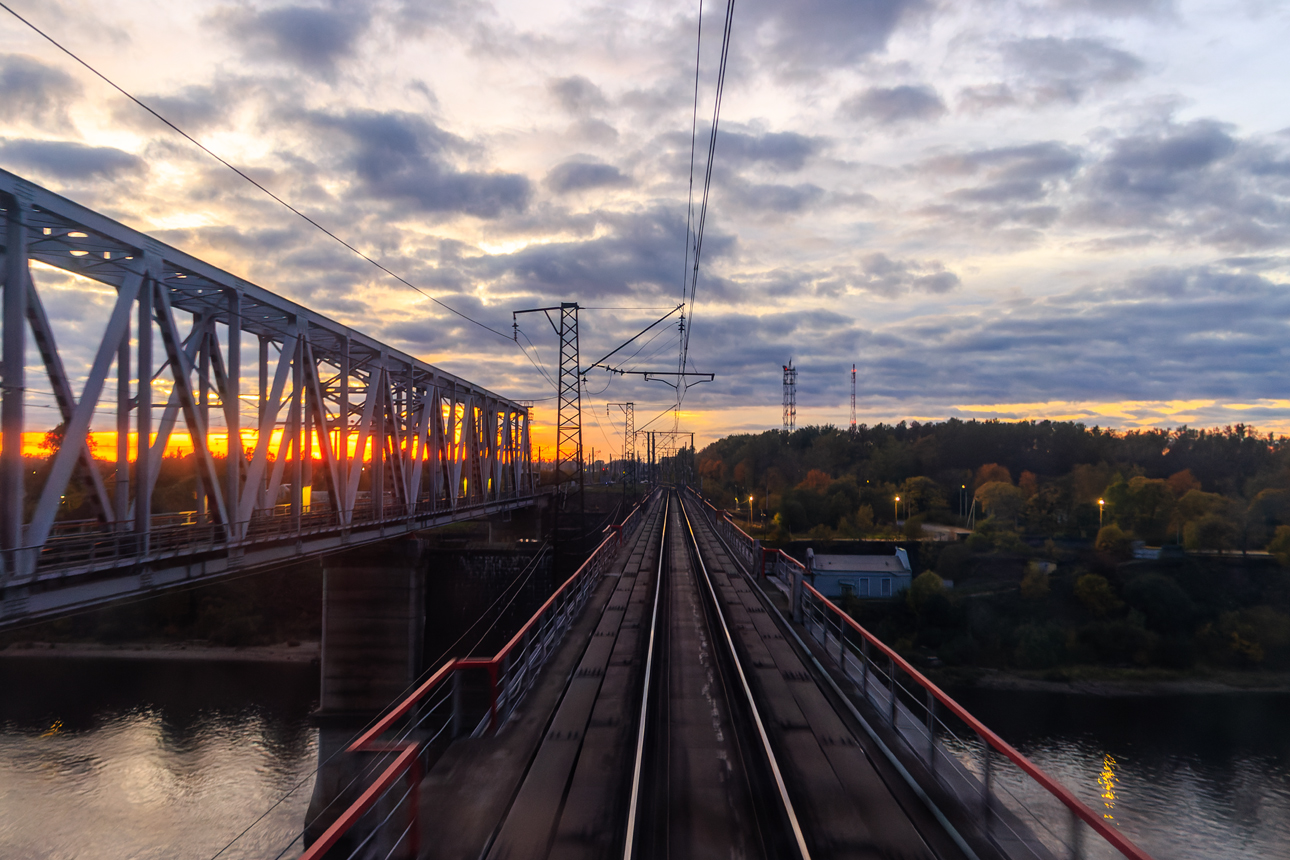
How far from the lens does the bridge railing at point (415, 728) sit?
15.1 ft

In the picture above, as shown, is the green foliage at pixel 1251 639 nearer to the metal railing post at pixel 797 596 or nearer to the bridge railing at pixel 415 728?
the metal railing post at pixel 797 596

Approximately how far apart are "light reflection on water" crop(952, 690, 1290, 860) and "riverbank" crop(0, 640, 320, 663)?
6027cm

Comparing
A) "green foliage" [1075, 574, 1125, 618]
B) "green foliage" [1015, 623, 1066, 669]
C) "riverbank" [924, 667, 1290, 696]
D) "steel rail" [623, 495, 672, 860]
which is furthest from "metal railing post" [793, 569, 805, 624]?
"green foliage" [1075, 574, 1125, 618]

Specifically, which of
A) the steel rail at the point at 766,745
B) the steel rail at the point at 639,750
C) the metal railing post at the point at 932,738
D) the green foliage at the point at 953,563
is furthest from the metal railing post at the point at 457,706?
the green foliage at the point at 953,563

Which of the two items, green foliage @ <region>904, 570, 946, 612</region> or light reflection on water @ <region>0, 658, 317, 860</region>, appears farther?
green foliage @ <region>904, 570, 946, 612</region>

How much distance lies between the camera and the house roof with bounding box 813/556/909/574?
66250 mm

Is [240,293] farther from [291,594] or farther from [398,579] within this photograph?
[291,594]

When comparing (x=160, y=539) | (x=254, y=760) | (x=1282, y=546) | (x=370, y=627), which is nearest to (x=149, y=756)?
(x=254, y=760)

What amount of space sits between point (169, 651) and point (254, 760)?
1168 inches

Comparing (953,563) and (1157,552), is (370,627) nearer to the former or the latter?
(953,563)

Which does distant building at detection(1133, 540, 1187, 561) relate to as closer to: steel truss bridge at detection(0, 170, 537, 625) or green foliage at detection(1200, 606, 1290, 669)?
green foliage at detection(1200, 606, 1290, 669)

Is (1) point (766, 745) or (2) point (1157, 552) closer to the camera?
(1) point (766, 745)

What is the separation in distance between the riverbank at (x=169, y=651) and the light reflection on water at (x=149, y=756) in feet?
4.12

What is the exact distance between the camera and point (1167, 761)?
133ft
